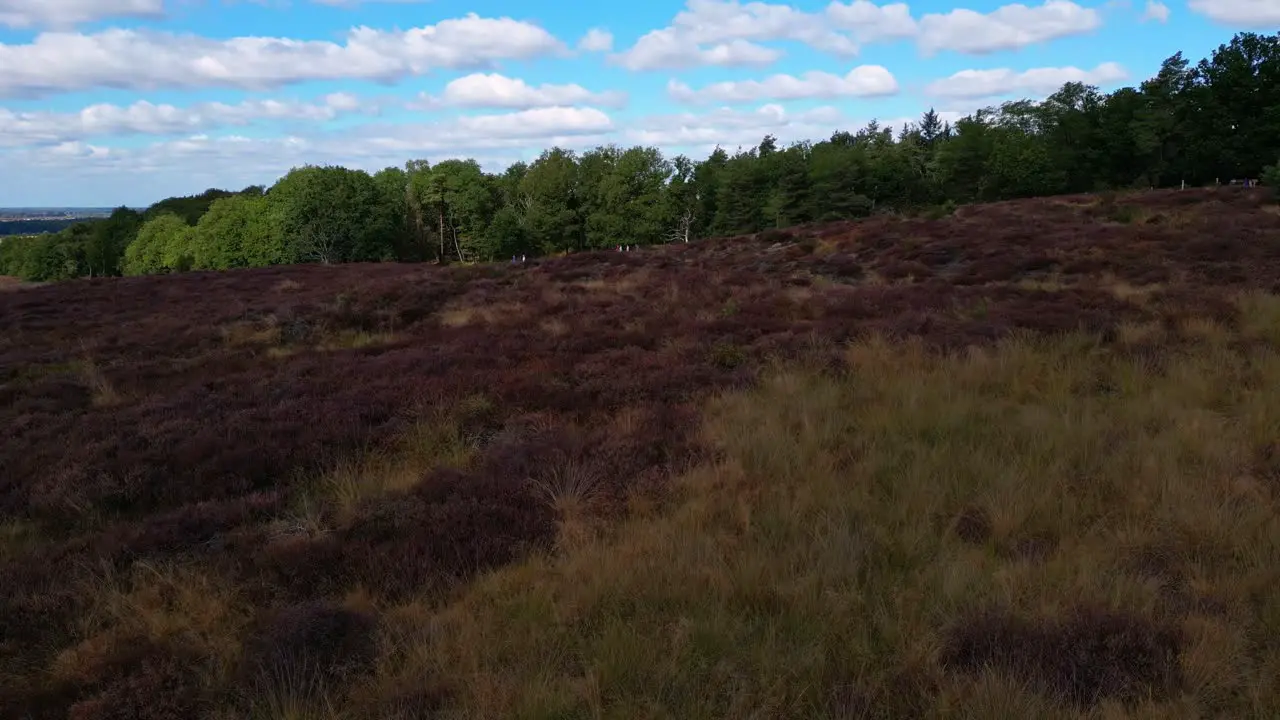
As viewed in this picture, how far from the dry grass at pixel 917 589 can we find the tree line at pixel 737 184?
181 ft

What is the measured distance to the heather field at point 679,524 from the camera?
3.20m

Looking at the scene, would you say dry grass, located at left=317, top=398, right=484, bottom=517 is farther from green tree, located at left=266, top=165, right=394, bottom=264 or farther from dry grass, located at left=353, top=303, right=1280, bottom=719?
green tree, located at left=266, top=165, right=394, bottom=264

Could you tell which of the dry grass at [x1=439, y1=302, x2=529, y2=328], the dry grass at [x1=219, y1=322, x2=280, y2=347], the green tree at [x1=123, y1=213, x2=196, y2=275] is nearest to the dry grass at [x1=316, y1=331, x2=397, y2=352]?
the dry grass at [x1=219, y1=322, x2=280, y2=347]

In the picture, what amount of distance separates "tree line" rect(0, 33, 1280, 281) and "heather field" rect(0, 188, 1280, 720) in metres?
53.2

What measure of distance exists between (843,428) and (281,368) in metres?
8.65

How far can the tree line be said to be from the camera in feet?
174

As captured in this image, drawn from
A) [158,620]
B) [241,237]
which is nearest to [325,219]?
[241,237]

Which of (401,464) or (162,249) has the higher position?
(162,249)

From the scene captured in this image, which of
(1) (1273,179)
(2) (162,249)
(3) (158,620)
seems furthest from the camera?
(2) (162,249)

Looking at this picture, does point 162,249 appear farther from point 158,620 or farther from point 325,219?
point 158,620

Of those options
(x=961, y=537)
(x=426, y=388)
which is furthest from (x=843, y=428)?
(x=426, y=388)

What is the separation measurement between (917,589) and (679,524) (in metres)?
1.53

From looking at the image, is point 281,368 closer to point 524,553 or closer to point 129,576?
point 129,576

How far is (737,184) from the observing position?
70.1 metres
